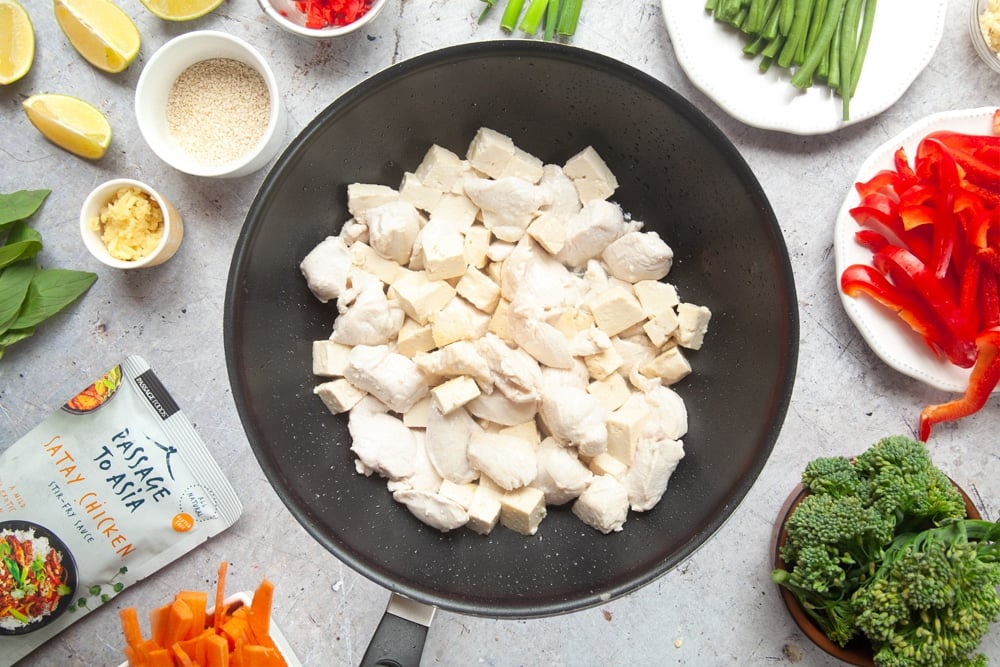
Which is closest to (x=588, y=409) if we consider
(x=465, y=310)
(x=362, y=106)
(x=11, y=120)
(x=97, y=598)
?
(x=465, y=310)

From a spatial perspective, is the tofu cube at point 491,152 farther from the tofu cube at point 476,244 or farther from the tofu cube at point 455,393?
the tofu cube at point 455,393

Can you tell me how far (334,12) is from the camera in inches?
69.7

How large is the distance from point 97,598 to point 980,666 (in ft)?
6.73

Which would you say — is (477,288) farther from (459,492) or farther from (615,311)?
(459,492)

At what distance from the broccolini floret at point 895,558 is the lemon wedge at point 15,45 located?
2.15 meters

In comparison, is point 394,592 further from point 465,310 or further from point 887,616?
point 887,616

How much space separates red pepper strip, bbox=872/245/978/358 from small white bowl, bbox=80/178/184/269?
67.9 inches

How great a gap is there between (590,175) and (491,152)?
25cm

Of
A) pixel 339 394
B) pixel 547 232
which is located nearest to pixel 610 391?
pixel 547 232

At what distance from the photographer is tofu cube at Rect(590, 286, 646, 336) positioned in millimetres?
1660

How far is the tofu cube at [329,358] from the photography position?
1.69 metres

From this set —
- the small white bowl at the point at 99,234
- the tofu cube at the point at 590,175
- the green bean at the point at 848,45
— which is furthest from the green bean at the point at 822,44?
the small white bowl at the point at 99,234

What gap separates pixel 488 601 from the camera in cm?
148

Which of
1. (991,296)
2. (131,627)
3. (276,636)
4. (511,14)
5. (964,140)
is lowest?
(276,636)
